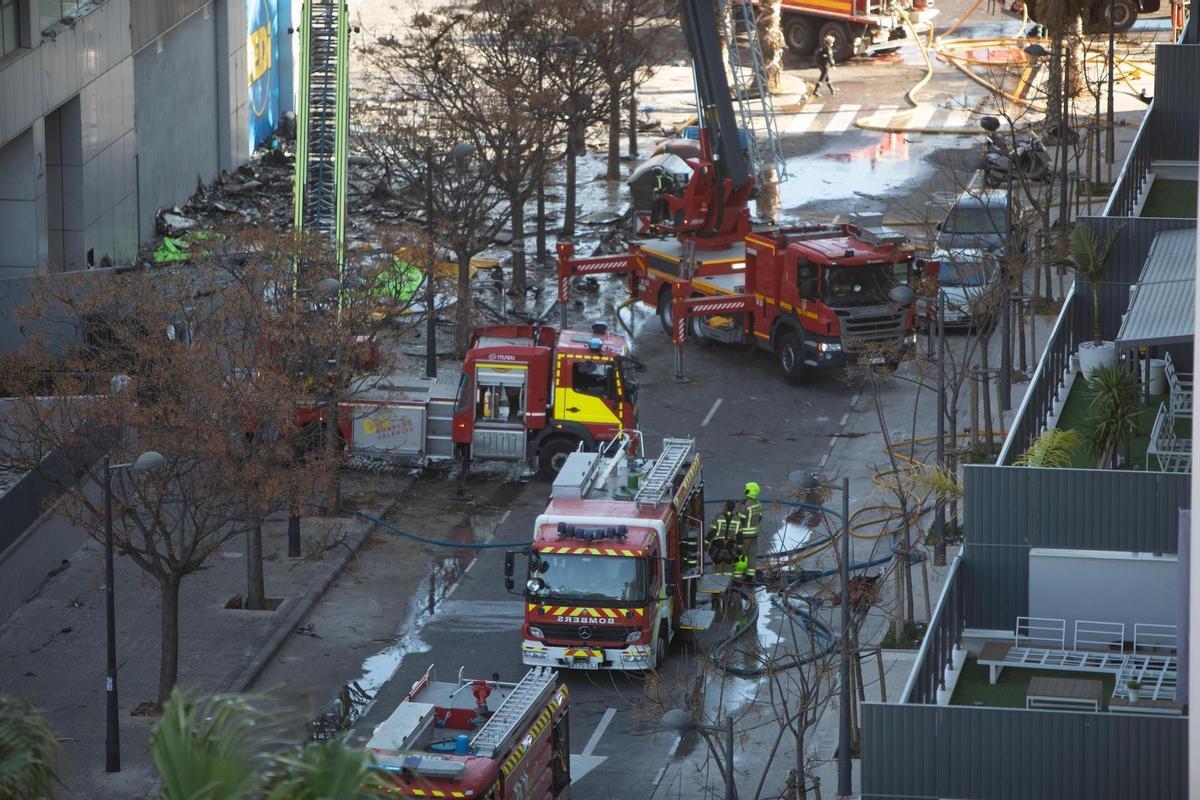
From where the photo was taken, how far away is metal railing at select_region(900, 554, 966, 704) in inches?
808

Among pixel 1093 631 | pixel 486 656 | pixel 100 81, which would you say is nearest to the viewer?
pixel 1093 631

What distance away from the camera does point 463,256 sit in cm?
4300

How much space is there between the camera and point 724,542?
31.8 m

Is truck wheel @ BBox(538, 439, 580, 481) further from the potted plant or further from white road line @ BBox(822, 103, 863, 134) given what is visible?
white road line @ BBox(822, 103, 863, 134)

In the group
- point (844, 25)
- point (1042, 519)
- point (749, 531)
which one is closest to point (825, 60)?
point (844, 25)

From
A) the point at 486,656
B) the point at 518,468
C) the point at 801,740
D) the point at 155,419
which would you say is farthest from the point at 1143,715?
the point at 518,468

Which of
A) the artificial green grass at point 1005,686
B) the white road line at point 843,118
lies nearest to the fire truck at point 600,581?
the artificial green grass at point 1005,686

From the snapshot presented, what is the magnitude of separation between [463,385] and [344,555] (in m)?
4.38

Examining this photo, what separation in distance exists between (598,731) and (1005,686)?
6997mm

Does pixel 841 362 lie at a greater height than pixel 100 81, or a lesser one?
lesser

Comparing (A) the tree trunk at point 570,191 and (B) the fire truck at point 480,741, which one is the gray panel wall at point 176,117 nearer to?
(A) the tree trunk at point 570,191

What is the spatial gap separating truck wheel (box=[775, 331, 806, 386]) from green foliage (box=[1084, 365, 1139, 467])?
53.5 feet

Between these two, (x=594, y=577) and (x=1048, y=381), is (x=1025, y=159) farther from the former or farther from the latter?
(x=594, y=577)

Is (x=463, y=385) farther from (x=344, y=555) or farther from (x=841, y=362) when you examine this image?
(x=841, y=362)
